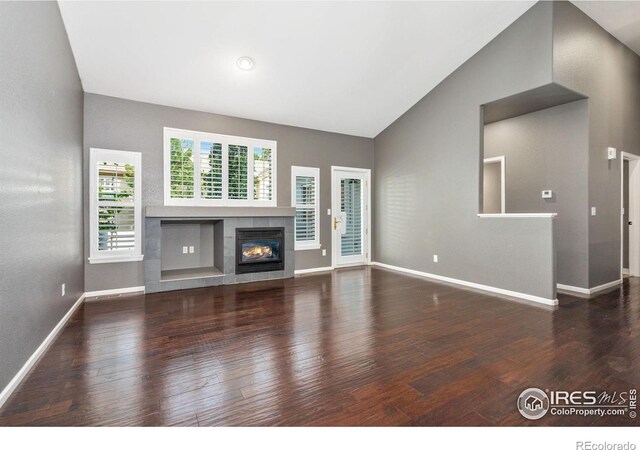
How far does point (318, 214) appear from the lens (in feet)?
20.5

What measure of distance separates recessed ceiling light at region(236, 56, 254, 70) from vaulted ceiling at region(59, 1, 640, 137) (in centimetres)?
8

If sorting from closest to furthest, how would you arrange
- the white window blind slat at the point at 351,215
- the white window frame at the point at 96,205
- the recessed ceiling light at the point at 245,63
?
the recessed ceiling light at the point at 245,63
the white window frame at the point at 96,205
the white window blind slat at the point at 351,215

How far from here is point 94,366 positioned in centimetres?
236

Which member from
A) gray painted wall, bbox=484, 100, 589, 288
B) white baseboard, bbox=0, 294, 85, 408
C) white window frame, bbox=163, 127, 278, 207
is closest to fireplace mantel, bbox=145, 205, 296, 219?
white window frame, bbox=163, 127, 278, 207

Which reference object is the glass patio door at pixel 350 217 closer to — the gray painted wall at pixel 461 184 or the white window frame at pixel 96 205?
the gray painted wall at pixel 461 184

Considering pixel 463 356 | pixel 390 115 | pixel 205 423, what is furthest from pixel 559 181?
pixel 205 423

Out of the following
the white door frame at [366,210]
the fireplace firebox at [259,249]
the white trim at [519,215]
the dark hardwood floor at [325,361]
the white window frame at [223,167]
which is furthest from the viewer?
the white door frame at [366,210]

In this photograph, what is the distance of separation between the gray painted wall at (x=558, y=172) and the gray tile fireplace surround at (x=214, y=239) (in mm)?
4020

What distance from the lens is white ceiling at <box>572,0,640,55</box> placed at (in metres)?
4.07

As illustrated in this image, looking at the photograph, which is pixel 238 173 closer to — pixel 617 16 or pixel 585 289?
pixel 585 289

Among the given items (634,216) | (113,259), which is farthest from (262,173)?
(634,216)

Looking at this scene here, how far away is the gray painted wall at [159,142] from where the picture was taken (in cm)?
441

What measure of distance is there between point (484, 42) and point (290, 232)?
4.29 m

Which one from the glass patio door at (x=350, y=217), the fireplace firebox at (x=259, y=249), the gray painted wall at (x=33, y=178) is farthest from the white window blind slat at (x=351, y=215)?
the gray painted wall at (x=33, y=178)
